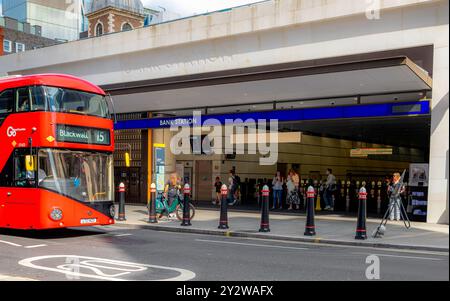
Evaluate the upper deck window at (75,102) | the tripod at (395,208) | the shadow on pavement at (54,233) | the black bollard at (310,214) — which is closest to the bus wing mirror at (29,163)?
the upper deck window at (75,102)

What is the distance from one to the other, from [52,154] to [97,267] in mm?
4554

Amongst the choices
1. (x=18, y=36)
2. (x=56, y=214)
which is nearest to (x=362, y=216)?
(x=56, y=214)

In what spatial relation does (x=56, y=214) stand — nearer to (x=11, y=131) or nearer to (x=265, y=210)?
(x=11, y=131)

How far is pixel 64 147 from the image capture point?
12062 mm

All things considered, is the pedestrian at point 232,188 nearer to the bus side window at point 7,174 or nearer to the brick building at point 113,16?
the bus side window at point 7,174

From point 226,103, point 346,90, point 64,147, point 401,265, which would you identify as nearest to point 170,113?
point 226,103

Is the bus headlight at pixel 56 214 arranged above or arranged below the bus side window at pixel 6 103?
below

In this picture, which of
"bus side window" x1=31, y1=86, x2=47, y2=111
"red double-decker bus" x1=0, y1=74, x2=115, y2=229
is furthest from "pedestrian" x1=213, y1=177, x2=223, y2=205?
"bus side window" x1=31, y1=86, x2=47, y2=111

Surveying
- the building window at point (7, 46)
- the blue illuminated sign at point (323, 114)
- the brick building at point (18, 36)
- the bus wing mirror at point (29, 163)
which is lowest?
the bus wing mirror at point (29, 163)

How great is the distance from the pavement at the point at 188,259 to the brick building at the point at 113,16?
5787 cm

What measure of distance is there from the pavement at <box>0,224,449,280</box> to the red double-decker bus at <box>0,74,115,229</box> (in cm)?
67

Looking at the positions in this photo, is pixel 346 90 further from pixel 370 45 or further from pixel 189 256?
pixel 189 256

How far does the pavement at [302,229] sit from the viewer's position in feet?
37.8
